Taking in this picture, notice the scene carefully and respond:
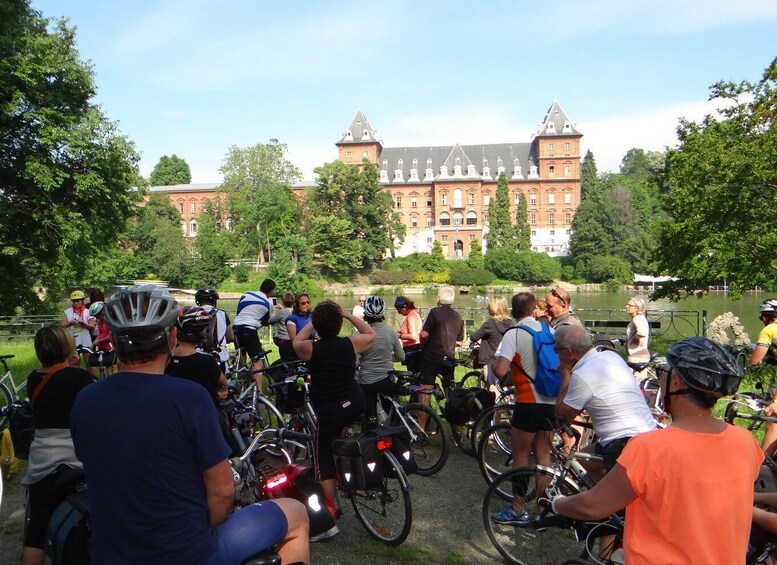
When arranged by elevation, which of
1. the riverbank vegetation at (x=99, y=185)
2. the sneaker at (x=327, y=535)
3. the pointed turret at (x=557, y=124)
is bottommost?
the sneaker at (x=327, y=535)

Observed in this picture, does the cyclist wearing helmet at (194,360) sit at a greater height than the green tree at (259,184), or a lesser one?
lesser

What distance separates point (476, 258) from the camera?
81188mm

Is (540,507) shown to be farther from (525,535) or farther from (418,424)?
(418,424)

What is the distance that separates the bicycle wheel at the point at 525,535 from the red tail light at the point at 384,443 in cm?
78

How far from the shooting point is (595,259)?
76.2 meters

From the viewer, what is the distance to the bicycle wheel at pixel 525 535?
4.24 meters

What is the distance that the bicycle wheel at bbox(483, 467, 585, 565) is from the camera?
4238 millimetres

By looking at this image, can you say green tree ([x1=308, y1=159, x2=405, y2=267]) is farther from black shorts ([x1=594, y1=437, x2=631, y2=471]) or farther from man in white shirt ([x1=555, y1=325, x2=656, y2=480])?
black shorts ([x1=594, y1=437, x2=631, y2=471])

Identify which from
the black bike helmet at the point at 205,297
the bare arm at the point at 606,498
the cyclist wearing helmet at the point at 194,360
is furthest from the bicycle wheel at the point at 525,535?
the black bike helmet at the point at 205,297

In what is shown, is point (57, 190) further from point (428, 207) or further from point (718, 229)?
point (428, 207)

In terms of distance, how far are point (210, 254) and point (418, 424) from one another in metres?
68.7

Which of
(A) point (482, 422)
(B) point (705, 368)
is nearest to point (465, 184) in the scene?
(A) point (482, 422)

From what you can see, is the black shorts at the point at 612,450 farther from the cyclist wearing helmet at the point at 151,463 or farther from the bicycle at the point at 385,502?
the cyclist wearing helmet at the point at 151,463

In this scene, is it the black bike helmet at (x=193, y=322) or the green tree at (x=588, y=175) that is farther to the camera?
the green tree at (x=588, y=175)
